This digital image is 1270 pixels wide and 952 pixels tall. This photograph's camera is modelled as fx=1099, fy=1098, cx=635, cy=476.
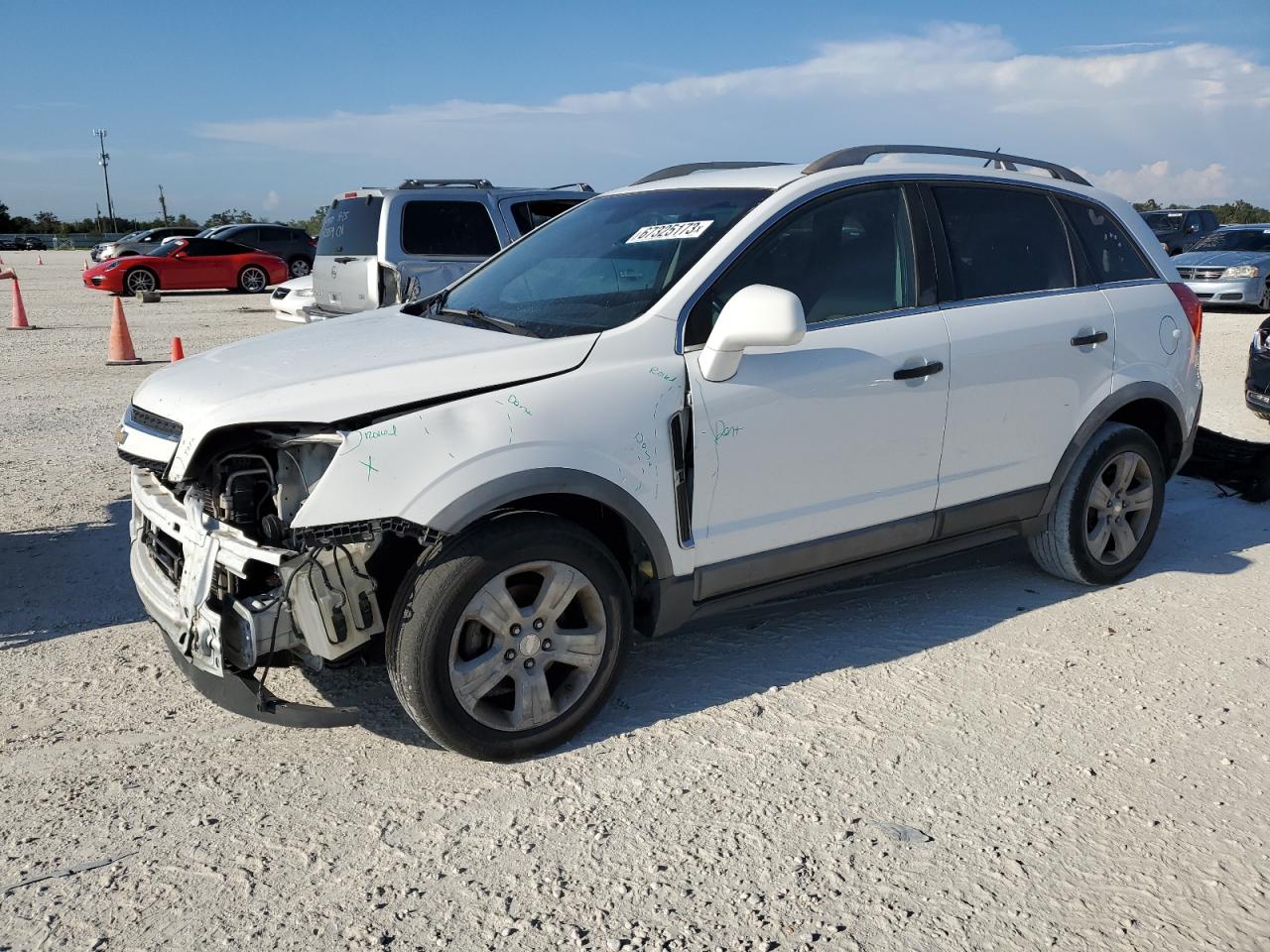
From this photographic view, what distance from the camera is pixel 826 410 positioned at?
13.0 ft

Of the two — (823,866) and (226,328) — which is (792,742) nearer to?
(823,866)

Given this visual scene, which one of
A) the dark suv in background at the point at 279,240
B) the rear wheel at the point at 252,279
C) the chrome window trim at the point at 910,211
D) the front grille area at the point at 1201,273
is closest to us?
the chrome window trim at the point at 910,211

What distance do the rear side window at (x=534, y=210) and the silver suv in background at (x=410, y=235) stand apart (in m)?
0.01

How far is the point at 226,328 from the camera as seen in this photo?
16969 millimetres

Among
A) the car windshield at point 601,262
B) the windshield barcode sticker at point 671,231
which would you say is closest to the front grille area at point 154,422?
the car windshield at point 601,262

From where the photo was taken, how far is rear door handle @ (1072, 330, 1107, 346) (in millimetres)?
4734

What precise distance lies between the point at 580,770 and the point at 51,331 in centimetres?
1551

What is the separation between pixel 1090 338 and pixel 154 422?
149 inches

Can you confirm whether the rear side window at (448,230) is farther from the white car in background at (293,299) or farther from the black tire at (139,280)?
the black tire at (139,280)

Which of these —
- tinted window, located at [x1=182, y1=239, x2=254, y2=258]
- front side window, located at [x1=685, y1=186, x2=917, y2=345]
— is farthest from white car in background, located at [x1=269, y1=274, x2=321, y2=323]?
front side window, located at [x1=685, y1=186, x2=917, y2=345]

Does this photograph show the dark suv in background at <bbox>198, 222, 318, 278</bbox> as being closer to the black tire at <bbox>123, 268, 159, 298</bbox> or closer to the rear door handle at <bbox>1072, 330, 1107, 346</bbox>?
the black tire at <bbox>123, 268, 159, 298</bbox>

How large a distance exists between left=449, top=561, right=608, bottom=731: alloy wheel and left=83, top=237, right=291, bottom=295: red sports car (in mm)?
22558

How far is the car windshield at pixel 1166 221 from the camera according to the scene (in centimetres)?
2556

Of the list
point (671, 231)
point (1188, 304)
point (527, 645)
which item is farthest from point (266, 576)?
point (1188, 304)
